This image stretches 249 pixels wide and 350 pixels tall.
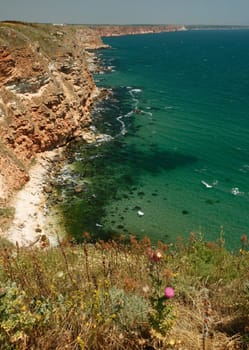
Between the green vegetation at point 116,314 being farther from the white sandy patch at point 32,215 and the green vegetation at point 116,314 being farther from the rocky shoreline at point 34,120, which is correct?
the rocky shoreline at point 34,120

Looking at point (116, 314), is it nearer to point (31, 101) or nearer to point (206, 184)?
point (206, 184)

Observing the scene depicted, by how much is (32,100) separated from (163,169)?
16.4 meters

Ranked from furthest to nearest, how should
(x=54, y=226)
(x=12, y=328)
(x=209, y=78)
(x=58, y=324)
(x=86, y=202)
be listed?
(x=209, y=78) < (x=86, y=202) < (x=54, y=226) < (x=58, y=324) < (x=12, y=328)

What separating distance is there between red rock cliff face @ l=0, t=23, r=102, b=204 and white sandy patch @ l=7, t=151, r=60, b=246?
3.84ft

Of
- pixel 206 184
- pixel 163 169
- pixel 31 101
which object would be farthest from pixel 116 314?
pixel 31 101

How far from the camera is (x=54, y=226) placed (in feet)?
84.1

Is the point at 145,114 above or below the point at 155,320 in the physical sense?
below

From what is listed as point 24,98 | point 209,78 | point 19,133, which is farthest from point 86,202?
point 209,78

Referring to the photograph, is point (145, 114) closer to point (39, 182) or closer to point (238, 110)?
point (238, 110)

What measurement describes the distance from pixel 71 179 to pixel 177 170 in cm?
1160

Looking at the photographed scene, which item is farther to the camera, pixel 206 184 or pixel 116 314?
pixel 206 184

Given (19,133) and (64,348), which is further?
(19,133)

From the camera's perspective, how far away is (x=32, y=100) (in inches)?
1377

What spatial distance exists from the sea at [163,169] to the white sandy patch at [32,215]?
1.84 meters
